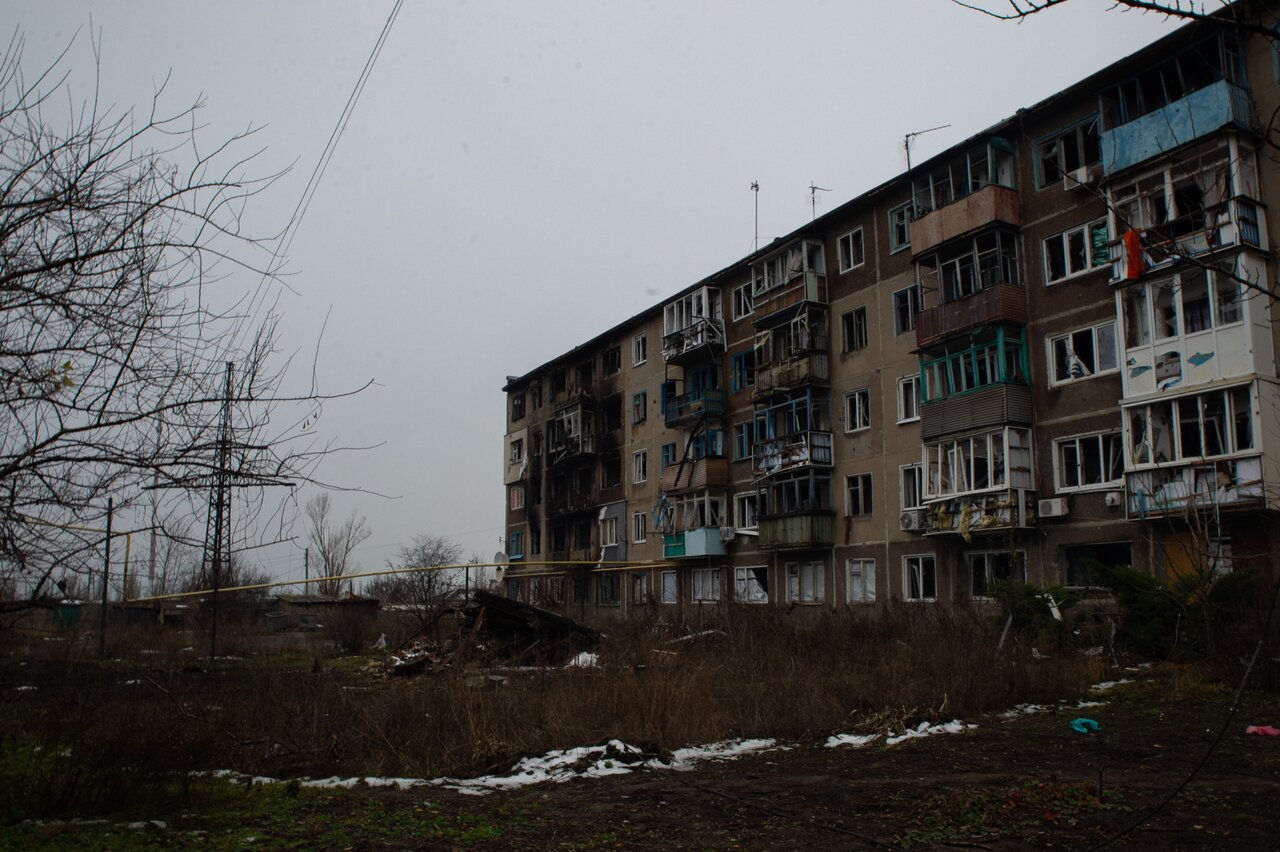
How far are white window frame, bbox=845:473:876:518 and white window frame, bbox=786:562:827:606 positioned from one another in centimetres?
242

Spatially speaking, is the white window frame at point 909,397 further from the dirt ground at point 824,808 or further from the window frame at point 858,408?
the dirt ground at point 824,808

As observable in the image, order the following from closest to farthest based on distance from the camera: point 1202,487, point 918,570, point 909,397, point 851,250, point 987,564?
point 1202,487 → point 987,564 → point 918,570 → point 909,397 → point 851,250

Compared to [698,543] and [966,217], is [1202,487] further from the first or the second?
[698,543]

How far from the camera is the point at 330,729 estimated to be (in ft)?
37.7

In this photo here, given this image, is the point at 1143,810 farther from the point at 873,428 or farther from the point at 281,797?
the point at 873,428

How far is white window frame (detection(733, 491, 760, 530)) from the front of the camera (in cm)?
3928

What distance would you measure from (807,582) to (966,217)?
14116 mm

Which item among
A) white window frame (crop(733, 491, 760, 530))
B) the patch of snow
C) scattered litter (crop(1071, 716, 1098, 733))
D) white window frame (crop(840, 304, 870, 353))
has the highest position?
white window frame (crop(840, 304, 870, 353))

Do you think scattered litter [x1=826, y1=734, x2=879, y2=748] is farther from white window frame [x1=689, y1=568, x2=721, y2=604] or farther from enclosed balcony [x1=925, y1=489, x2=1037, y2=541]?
white window frame [x1=689, y1=568, x2=721, y2=604]

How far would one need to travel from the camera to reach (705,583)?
135ft

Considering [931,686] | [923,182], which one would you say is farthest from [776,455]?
[931,686]

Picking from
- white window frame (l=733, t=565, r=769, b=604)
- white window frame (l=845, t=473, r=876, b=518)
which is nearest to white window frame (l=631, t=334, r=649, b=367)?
white window frame (l=733, t=565, r=769, b=604)

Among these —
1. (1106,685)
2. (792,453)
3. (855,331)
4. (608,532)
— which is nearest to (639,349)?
(608,532)

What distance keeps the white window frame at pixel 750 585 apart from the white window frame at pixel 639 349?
1316cm
